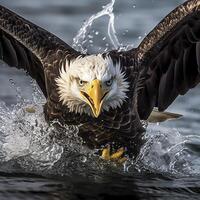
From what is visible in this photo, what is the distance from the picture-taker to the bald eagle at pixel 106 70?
35.0ft

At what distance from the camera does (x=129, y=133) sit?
11.2 m

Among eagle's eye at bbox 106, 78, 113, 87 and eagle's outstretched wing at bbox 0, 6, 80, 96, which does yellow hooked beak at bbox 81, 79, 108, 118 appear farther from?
eagle's outstretched wing at bbox 0, 6, 80, 96

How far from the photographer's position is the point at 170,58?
11.7 m

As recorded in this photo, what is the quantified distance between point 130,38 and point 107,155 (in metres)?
4.27

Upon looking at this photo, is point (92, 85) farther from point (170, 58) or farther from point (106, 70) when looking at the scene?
point (170, 58)

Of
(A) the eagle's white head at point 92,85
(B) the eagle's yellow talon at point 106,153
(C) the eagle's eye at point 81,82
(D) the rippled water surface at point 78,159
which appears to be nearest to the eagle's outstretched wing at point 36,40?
(A) the eagle's white head at point 92,85

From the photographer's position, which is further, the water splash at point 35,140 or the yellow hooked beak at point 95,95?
the water splash at point 35,140

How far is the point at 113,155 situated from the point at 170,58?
117cm

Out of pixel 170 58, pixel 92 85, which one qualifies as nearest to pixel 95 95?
pixel 92 85

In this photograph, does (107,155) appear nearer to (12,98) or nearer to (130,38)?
(12,98)

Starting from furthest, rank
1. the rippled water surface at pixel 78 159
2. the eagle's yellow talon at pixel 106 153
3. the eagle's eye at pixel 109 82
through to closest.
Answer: the eagle's yellow talon at pixel 106 153, the eagle's eye at pixel 109 82, the rippled water surface at pixel 78 159

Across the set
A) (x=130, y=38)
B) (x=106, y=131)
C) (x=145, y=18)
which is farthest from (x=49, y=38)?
(x=145, y=18)

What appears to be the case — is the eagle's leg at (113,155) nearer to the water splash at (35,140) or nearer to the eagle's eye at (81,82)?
the water splash at (35,140)

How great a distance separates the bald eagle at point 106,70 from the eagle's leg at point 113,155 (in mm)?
73
